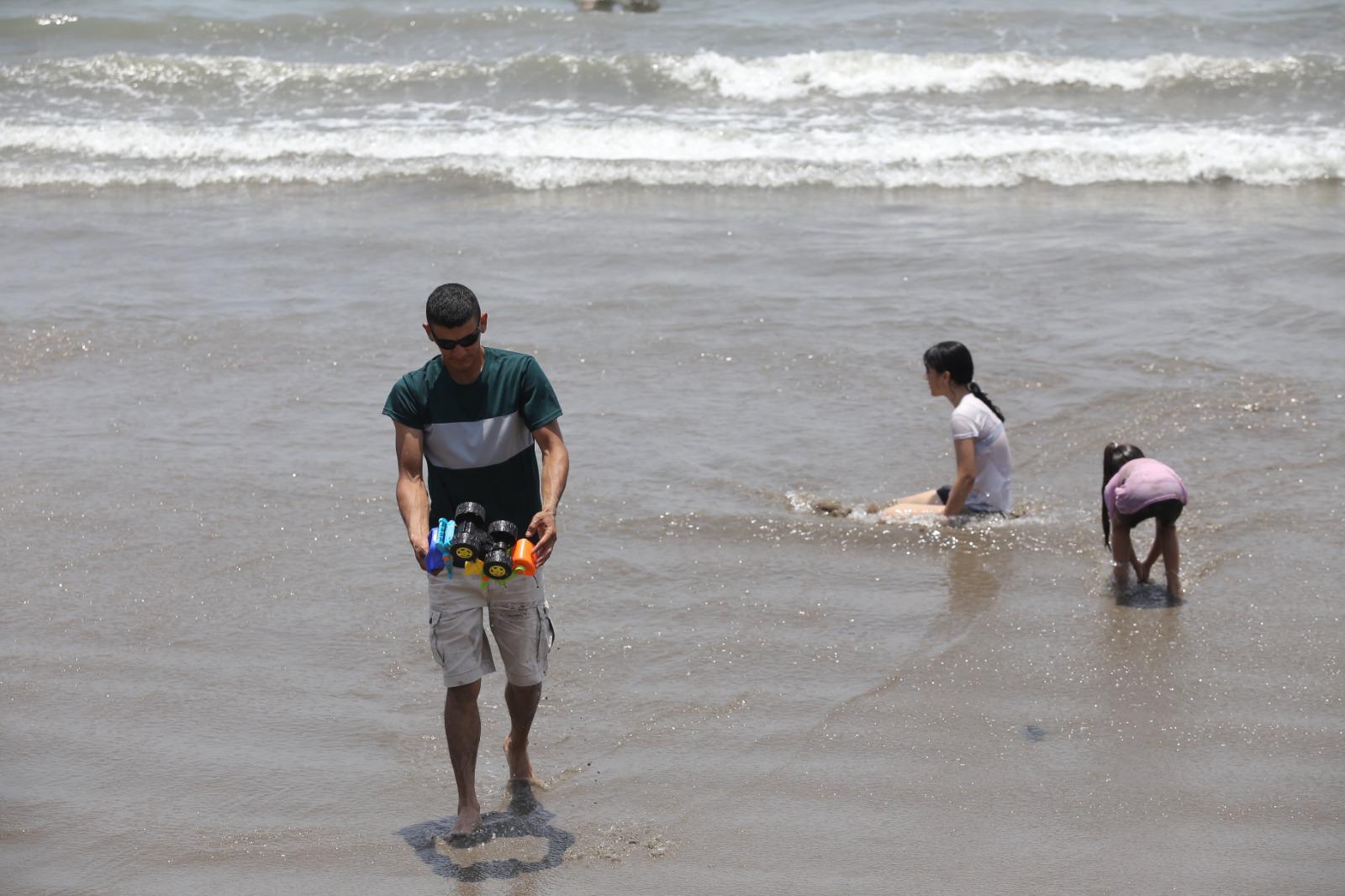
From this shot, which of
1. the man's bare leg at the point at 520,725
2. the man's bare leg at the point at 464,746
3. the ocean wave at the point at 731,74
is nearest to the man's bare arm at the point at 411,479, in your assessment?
the man's bare leg at the point at 464,746

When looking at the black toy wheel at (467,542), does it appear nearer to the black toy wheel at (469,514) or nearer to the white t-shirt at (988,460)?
the black toy wheel at (469,514)

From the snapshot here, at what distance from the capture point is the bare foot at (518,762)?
16.3 ft

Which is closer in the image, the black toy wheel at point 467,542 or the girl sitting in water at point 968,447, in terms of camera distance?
the black toy wheel at point 467,542

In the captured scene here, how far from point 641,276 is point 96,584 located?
17.9 feet

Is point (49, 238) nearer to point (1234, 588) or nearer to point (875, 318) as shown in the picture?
point (875, 318)

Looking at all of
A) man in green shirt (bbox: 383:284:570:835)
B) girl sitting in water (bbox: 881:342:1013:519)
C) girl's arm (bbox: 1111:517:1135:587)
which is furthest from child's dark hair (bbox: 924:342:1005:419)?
man in green shirt (bbox: 383:284:570:835)

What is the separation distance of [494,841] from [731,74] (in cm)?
1484

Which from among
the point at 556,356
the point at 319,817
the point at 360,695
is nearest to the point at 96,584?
the point at 360,695

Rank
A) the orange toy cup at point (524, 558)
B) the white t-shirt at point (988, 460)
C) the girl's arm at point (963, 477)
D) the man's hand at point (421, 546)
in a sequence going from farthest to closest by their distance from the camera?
the white t-shirt at point (988, 460), the girl's arm at point (963, 477), the man's hand at point (421, 546), the orange toy cup at point (524, 558)

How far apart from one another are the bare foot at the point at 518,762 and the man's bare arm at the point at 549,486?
74 centimetres

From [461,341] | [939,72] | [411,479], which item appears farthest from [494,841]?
[939,72]

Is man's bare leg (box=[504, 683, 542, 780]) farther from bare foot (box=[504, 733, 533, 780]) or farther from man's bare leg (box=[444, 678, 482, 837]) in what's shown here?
man's bare leg (box=[444, 678, 482, 837])

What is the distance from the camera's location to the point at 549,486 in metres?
4.63

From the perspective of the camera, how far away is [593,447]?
821 cm
